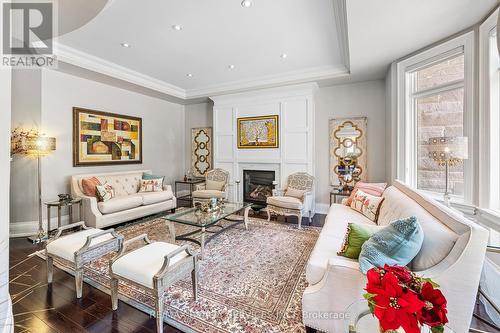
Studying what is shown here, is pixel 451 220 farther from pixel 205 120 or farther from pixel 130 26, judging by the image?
pixel 205 120

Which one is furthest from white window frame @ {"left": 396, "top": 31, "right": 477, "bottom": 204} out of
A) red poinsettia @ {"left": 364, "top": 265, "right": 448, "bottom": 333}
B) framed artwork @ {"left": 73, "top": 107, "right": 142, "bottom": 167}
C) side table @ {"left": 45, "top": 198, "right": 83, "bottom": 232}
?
framed artwork @ {"left": 73, "top": 107, "right": 142, "bottom": 167}

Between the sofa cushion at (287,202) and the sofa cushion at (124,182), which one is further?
the sofa cushion at (124,182)

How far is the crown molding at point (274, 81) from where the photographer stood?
4.09 m

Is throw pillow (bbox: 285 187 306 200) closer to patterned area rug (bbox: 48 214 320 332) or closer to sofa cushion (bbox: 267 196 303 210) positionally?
sofa cushion (bbox: 267 196 303 210)

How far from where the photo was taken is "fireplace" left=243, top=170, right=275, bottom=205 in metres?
5.11

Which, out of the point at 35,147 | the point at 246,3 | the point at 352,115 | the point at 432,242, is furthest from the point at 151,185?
the point at 432,242

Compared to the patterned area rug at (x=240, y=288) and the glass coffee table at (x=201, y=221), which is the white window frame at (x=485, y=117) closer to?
the patterned area rug at (x=240, y=288)

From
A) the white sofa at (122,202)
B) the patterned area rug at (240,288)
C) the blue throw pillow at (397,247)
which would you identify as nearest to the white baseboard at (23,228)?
the white sofa at (122,202)

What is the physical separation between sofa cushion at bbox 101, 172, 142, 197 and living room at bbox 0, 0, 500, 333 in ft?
0.10

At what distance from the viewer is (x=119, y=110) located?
4852 mm

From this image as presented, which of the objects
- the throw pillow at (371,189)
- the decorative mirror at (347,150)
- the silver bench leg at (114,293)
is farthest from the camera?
the decorative mirror at (347,150)

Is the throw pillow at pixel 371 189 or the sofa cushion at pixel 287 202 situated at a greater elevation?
the throw pillow at pixel 371 189

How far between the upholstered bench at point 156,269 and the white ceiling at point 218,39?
2565 mm

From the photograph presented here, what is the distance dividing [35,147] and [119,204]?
1.42 metres
